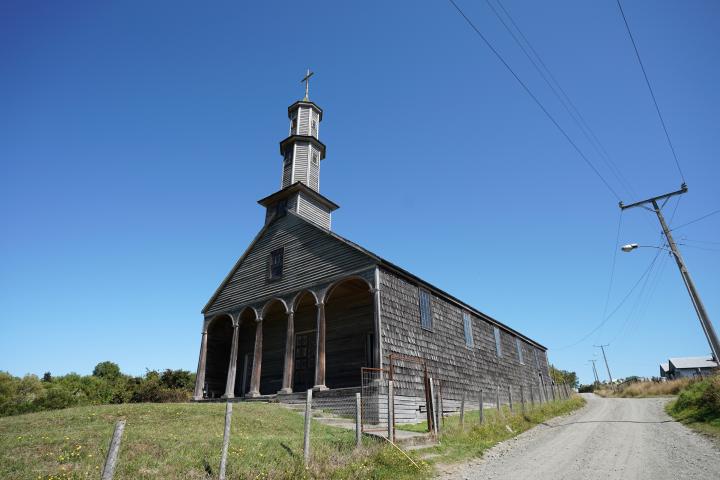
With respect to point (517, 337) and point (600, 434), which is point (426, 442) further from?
point (517, 337)

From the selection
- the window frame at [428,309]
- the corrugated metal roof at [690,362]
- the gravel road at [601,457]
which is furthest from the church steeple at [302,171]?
the corrugated metal roof at [690,362]

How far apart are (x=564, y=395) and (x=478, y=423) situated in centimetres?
1983

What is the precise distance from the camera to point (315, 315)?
19500 millimetres

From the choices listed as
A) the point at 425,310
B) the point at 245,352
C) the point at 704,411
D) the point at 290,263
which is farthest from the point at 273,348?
the point at 704,411

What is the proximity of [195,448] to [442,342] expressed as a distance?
12719 mm

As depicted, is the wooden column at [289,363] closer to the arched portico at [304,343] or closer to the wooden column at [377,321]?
the arched portico at [304,343]

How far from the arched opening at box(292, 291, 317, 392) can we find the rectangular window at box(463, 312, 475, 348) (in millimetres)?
7813

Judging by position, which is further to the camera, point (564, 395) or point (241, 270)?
point (564, 395)

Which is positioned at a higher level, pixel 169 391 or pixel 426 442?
pixel 169 391

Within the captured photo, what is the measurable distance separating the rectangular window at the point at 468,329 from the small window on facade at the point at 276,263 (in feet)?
32.6

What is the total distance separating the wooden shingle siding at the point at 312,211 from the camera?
21203mm

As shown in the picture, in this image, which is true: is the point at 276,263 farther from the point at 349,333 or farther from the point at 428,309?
the point at 428,309

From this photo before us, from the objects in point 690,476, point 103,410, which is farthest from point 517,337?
point 103,410

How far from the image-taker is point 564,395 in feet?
94.3
